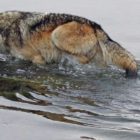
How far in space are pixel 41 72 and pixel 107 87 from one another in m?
1.73

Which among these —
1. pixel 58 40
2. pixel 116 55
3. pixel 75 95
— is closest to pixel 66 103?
pixel 75 95

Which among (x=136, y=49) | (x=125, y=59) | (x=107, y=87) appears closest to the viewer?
(x=107, y=87)

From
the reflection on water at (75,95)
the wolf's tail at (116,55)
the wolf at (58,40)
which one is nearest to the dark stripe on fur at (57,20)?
the wolf at (58,40)

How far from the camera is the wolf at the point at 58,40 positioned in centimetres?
1089

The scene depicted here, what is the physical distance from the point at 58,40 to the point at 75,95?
2538 millimetres

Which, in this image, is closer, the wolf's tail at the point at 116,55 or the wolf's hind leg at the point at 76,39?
the wolf's tail at the point at 116,55

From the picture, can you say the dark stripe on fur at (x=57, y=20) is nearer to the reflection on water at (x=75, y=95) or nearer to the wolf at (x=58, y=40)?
the wolf at (x=58, y=40)

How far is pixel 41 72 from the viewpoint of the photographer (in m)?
10.8

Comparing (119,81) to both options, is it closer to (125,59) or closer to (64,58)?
(125,59)

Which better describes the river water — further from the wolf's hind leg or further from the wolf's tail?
the wolf's hind leg

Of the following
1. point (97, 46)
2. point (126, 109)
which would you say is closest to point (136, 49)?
point (97, 46)

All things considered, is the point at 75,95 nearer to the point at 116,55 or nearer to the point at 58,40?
the point at 116,55

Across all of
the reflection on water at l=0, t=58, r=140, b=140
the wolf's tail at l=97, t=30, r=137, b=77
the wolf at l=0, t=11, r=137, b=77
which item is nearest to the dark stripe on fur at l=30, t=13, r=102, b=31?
the wolf at l=0, t=11, r=137, b=77

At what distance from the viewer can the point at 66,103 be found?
8.24m
